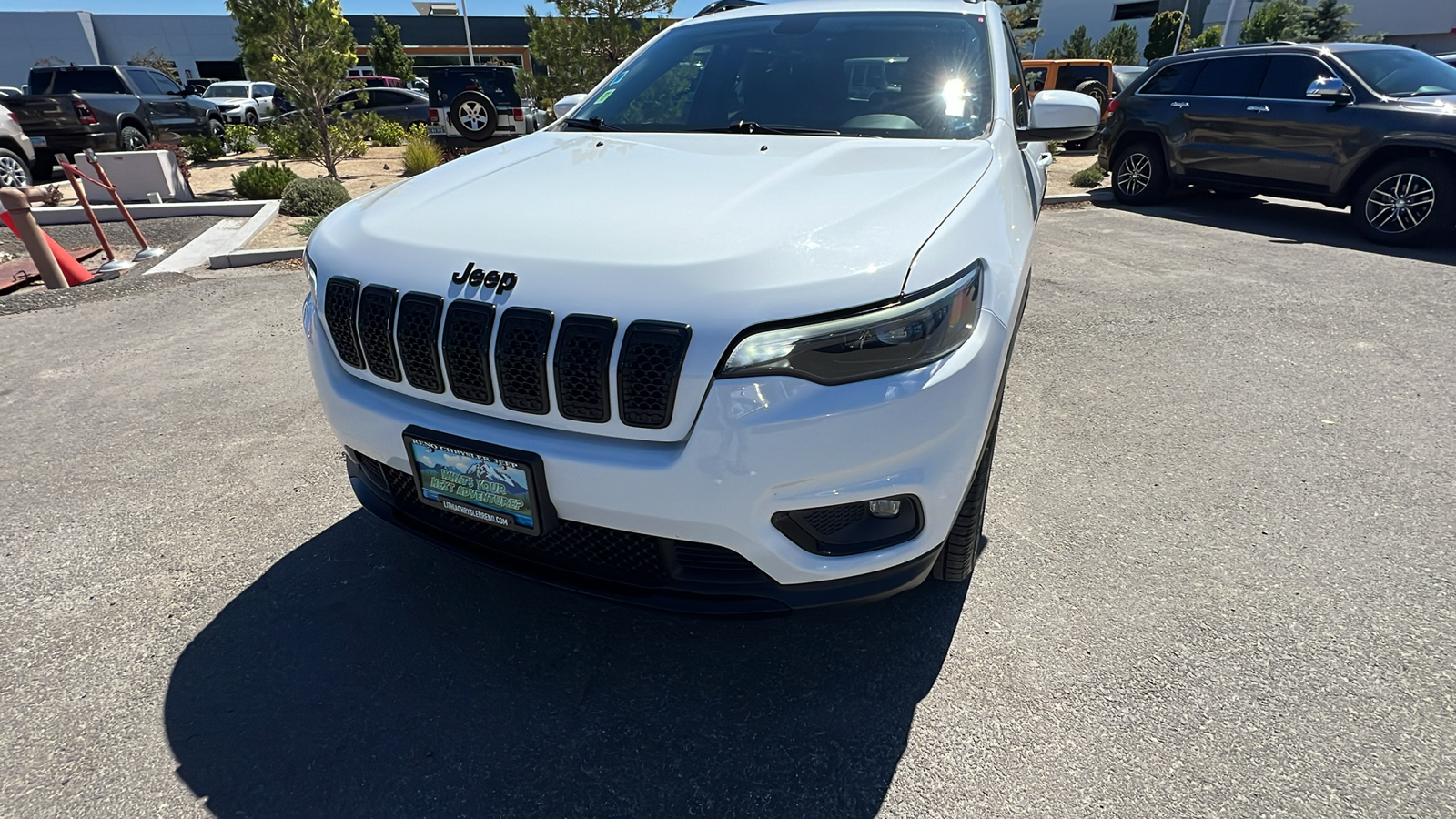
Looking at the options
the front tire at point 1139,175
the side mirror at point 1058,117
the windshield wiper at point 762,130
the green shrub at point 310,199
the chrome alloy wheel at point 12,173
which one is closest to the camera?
the windshield wiper at point 762,130

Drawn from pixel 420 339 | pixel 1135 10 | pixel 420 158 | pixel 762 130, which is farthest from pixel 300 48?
pixel 1135 10

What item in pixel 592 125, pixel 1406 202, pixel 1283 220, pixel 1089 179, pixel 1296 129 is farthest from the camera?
pixel 1089 179

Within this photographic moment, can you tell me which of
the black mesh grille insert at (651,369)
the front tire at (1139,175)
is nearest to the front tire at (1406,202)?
the front tire at (1139,175)

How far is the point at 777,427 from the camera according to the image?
1563 millimetres

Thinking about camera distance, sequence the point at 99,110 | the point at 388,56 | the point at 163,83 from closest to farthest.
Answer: the point at 99,110 → the point at 163,83 → the point at 388,56

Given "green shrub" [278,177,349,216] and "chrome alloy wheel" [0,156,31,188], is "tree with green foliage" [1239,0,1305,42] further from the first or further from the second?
"chrome alloy wheel" [0,156,31,188]

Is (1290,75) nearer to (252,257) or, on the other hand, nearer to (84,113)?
(252,257)

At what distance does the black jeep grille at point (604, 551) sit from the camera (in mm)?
1758

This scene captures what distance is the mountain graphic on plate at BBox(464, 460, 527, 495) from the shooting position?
173 cm

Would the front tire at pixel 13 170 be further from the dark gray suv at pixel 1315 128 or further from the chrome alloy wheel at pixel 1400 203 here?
the chrome alloy wheel at pixel 1400 203

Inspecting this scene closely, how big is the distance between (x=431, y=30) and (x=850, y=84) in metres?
52.6

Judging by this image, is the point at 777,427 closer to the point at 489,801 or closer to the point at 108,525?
the point at 489,801

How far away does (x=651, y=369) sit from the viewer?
5.18ft

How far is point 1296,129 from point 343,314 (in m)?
9.08
